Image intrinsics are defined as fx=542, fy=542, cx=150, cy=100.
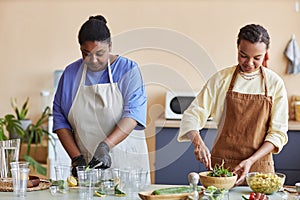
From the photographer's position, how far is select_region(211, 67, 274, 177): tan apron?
2.39 meters

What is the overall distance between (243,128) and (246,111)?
0.08m

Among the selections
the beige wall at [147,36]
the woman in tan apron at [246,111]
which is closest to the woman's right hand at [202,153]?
the woman in tan apron at [246,111]

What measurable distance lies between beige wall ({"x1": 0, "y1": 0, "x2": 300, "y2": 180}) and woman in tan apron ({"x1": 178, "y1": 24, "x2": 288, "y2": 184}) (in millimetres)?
1552

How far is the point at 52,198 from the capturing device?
2.00m

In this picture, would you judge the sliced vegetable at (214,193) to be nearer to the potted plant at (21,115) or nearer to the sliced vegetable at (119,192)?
the sliced vegetable at (119,192)

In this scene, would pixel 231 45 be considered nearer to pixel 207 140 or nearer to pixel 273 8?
pixel 273 8

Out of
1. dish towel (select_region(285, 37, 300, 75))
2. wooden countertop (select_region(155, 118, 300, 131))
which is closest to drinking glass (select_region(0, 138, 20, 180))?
wooden countertop (select_region(155, 118, 300, 131))

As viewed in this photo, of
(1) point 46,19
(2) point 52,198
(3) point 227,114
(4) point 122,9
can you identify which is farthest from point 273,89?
(1) point 46,19

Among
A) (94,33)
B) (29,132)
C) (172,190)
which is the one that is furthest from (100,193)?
(29,132)

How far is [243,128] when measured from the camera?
95.7 inches

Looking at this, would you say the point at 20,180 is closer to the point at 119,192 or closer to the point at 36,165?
the point at 119,192

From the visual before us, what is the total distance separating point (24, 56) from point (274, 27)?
6.35ft

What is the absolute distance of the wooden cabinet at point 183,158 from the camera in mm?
3717

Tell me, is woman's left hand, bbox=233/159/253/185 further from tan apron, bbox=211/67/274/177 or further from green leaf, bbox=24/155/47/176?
green leaf, bbox=24/155/47/176
